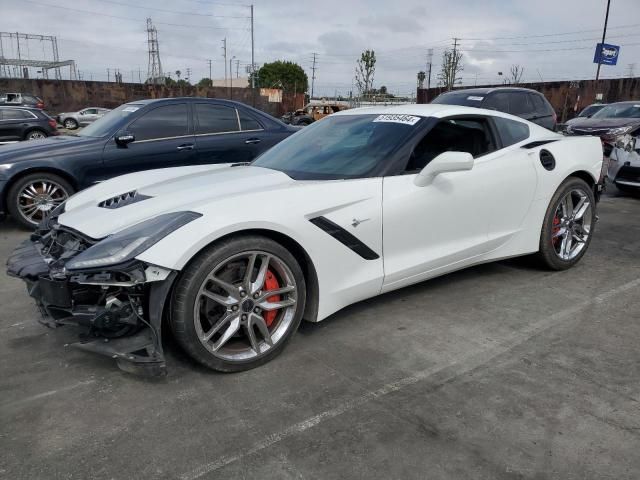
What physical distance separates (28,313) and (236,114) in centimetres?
392

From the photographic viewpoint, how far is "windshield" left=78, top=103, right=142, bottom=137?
634 cm

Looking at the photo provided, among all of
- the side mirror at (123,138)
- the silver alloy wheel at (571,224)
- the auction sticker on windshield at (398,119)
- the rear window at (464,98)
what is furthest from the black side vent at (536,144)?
the rear window at (464,98)

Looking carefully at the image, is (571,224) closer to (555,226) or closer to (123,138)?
(555,226)

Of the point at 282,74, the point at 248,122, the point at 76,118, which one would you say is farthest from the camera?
the point at 282,74

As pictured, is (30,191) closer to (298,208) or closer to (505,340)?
(298,208)

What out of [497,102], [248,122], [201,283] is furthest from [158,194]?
[497,102]

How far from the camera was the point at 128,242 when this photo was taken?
2.53 metres

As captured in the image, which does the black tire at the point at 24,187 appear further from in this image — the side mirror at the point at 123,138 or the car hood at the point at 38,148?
the side mirror at the point at 123,138

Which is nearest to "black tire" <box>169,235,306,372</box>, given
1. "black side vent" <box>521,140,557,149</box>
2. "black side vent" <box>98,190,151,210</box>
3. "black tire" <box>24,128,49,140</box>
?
"black side vent" <box>98,190,151,210</box>

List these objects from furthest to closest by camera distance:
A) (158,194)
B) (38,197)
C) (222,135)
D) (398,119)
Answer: (222,135) < (38,197) < (398,119) < (158,194)

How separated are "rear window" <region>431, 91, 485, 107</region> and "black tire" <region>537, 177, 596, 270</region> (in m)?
5.39

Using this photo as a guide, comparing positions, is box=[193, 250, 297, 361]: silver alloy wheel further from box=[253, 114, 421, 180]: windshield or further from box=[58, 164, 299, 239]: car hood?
box=[253, 114, 421, 180]: windshield

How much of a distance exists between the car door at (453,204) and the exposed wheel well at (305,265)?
503 millimetres

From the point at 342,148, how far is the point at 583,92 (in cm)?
2668
